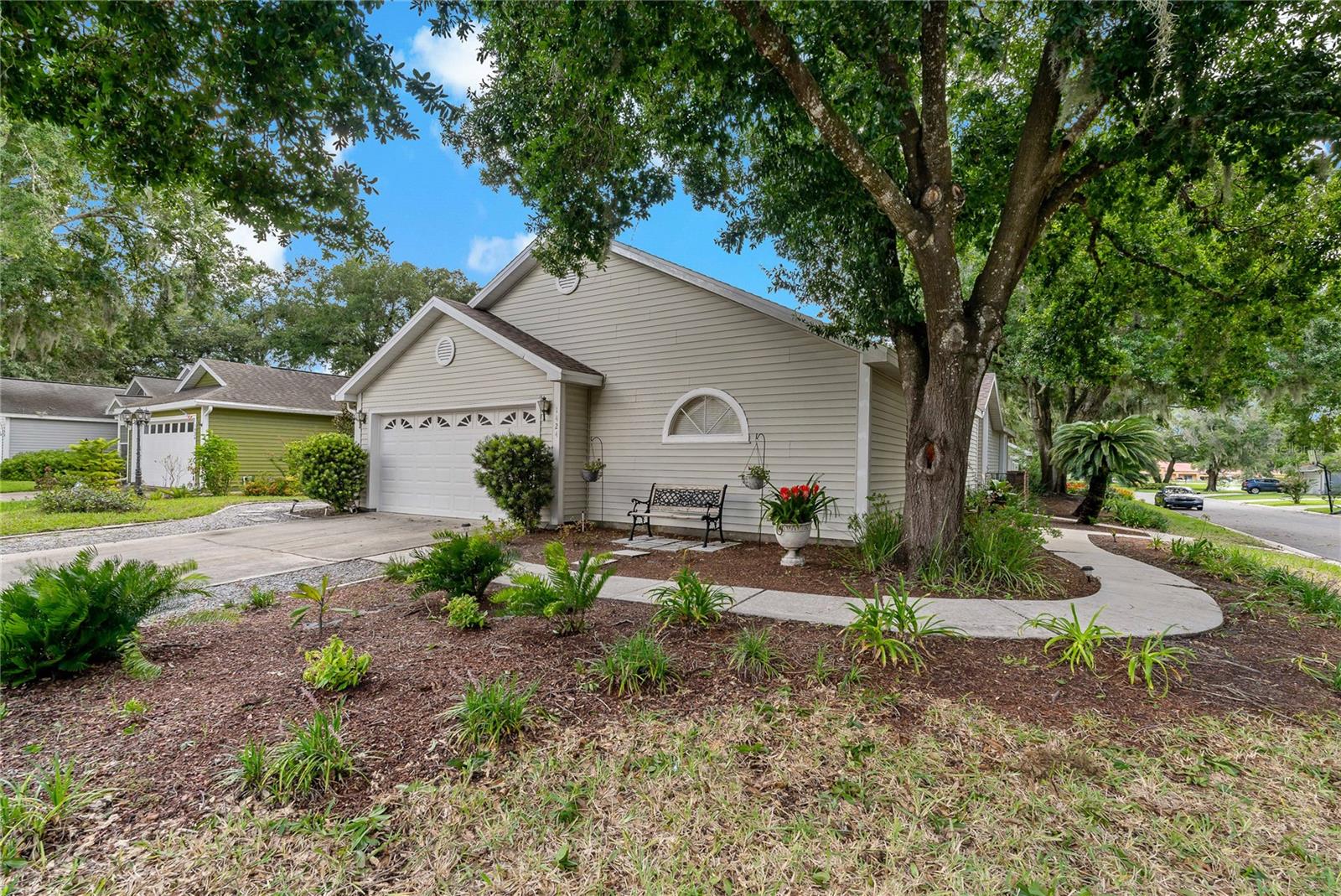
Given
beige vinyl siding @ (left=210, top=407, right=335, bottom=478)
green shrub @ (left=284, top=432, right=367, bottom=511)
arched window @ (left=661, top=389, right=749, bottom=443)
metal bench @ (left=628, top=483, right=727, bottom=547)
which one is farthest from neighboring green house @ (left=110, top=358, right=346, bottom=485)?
arched window @ (left=661, top=389, right=749, bottom=443)

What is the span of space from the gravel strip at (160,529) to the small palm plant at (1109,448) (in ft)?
48.7

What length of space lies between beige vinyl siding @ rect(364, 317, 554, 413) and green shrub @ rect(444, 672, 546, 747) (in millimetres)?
7136

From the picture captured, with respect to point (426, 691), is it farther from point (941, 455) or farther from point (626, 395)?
point (626, 395)

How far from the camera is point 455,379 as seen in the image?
10602 millimetres

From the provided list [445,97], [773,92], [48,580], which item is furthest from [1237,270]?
[48,580]

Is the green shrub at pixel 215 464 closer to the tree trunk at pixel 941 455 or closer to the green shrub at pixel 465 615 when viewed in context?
the green shrub at pixel 465 615

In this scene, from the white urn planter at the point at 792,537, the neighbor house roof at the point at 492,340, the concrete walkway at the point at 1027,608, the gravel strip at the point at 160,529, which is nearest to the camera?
the concrete walkway at the point at 1027,608

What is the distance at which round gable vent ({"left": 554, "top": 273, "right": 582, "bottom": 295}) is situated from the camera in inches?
403

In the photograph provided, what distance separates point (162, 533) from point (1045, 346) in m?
14.2

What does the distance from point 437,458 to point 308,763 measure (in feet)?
30.5

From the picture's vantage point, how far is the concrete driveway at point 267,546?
6445mm

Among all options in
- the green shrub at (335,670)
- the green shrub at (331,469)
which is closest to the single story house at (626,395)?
the green shrub at (331,469)

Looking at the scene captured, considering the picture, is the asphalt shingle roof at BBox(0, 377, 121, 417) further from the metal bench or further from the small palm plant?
the small palm plant

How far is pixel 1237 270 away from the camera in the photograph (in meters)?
7.05
